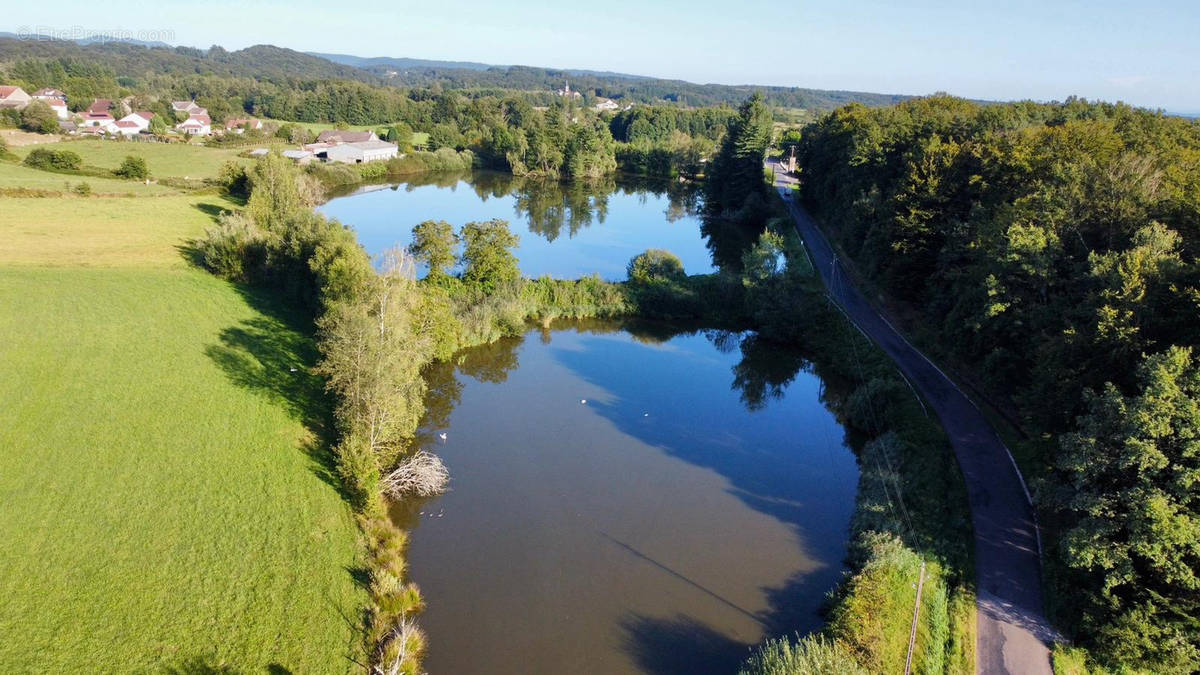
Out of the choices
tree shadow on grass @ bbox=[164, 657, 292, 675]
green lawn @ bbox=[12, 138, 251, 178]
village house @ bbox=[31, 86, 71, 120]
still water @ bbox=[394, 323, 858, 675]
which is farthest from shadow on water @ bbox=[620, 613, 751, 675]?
village house @ bbox=[31, 86, 71, 120]

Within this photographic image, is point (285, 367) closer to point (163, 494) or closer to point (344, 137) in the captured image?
point (163, 494)

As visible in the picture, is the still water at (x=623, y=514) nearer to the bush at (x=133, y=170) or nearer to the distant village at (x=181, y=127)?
the bush at (x=133, y=170)

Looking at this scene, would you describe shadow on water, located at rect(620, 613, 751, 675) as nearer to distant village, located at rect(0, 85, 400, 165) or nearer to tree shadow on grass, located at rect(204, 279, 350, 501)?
tree shadow on grass, located at rect(204, 279, 350, 501)

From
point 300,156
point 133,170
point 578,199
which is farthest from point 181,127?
point 578,199

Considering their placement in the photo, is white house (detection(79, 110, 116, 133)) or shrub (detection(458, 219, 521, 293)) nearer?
shrub (detection(458, 219, 521, 293))

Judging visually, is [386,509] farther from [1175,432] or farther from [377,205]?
[377,205]

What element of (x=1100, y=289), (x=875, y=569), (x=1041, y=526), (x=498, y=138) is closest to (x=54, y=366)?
(x=875, y=569)
